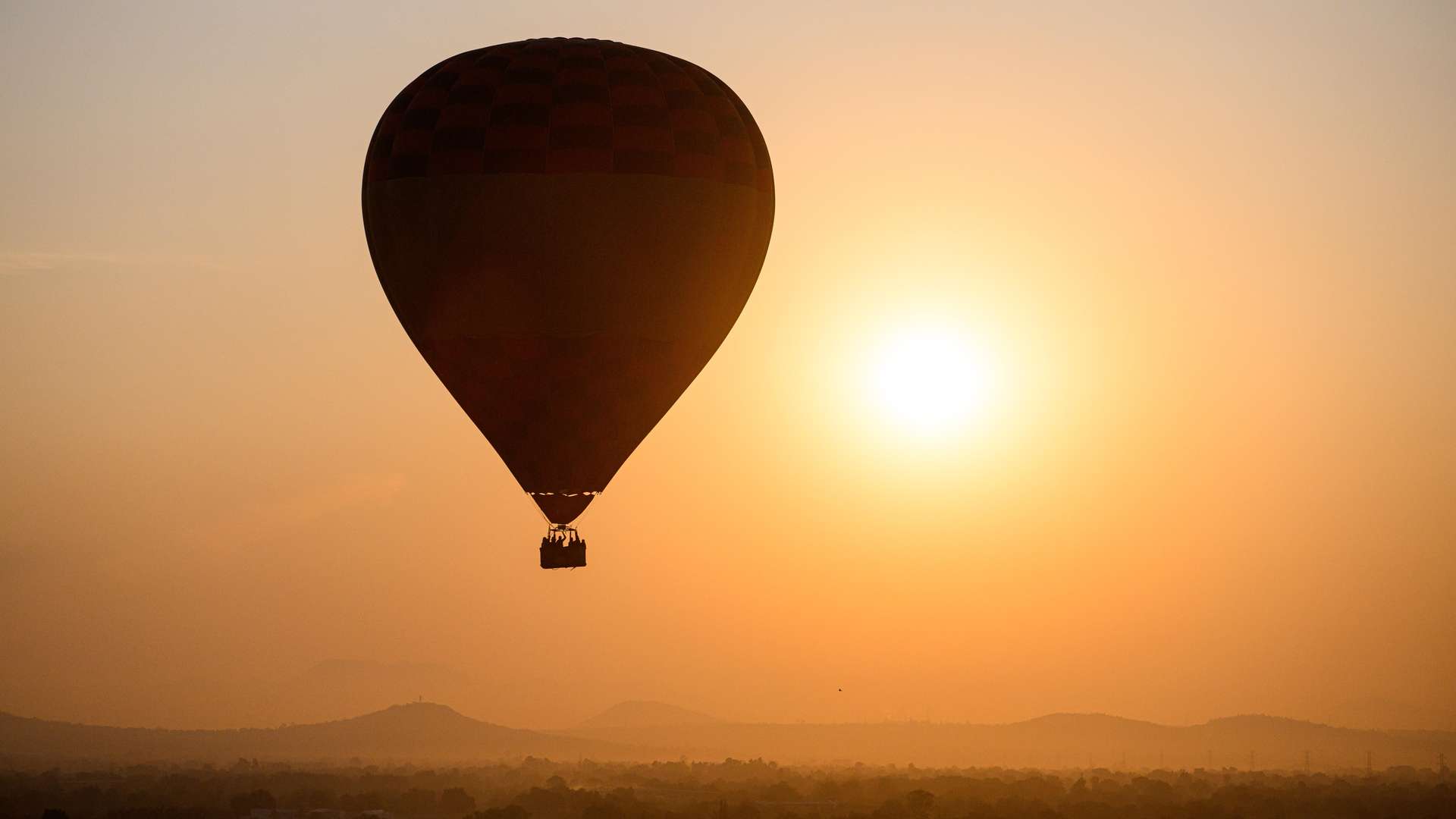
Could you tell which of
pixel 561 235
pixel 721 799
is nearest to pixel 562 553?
pixel 561 235

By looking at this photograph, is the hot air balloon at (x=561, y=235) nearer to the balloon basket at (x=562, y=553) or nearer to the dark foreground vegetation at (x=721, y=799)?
the balloon basket at (x=562, y=553)

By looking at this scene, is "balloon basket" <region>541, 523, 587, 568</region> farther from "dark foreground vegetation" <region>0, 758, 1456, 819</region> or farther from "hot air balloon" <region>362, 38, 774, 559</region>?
"dark foreground vegetation" <region>0, 758, 1456, 819</region>

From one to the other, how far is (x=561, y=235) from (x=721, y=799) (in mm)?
110378

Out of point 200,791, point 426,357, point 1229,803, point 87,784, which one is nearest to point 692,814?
point 1229,803

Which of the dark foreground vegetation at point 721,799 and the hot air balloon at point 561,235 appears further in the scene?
the dark foreground vegetation at point 721,799

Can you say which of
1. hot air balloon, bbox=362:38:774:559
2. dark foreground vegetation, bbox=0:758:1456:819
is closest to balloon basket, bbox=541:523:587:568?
hot air balloon, bbox=362:38:774:559

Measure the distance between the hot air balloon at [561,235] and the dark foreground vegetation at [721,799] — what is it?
260ft

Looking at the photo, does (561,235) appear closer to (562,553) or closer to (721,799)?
(562,553)

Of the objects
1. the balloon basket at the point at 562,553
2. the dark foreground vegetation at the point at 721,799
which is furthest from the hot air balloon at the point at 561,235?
the dark foreground vegetation at the point at 721,799

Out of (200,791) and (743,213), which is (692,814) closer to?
(200,791)

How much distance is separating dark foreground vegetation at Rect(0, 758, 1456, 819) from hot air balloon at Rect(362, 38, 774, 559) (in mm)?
79392

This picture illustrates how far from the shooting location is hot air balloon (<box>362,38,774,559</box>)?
4984 centimetres

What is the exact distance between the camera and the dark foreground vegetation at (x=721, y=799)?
13600cm

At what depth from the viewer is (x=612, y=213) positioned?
164ft
